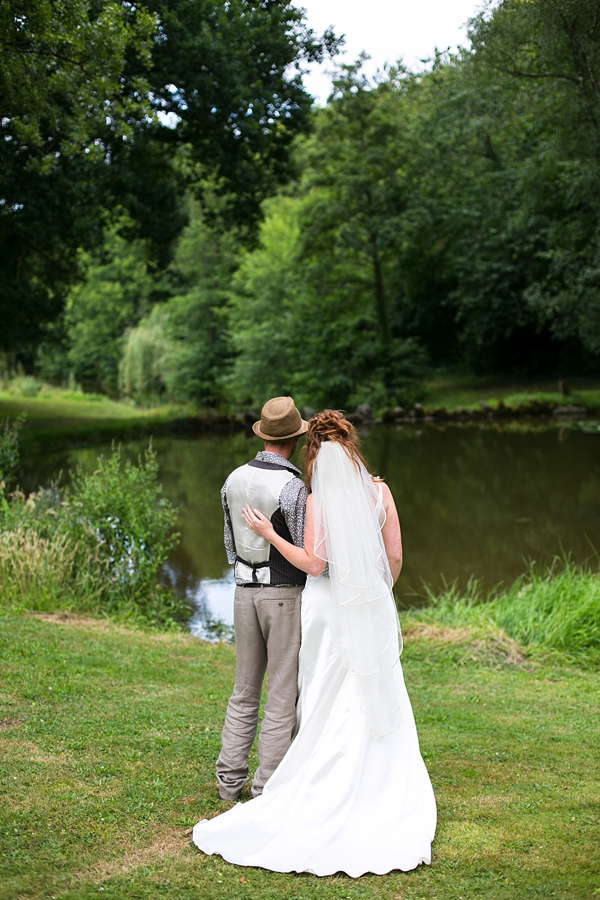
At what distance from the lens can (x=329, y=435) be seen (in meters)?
4.10

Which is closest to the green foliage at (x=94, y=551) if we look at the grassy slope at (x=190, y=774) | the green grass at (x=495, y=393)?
the grassy slope at (x=190, y=774)

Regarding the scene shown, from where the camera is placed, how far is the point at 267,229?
4156cm

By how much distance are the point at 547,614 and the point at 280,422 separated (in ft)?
20.5

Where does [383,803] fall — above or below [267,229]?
below

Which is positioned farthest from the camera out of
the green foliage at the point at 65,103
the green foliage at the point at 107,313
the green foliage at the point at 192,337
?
the green foliage at the point at 107,313

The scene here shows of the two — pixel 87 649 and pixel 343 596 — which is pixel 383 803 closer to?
pixel 343 596

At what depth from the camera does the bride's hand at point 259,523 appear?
407 cm

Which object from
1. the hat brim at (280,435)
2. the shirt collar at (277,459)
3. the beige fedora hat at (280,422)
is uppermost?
the beige fedora hat at (280,422)

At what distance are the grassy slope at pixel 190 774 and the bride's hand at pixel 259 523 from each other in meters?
1.39

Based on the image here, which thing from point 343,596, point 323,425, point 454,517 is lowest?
point 454,517

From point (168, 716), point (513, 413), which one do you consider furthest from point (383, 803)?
point (513, 413)

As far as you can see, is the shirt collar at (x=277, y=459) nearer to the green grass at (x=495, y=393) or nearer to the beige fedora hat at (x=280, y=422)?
the beige fedora hat at (x=280, y=422)

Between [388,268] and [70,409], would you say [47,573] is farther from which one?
[388,268]

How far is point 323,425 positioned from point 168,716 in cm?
275
